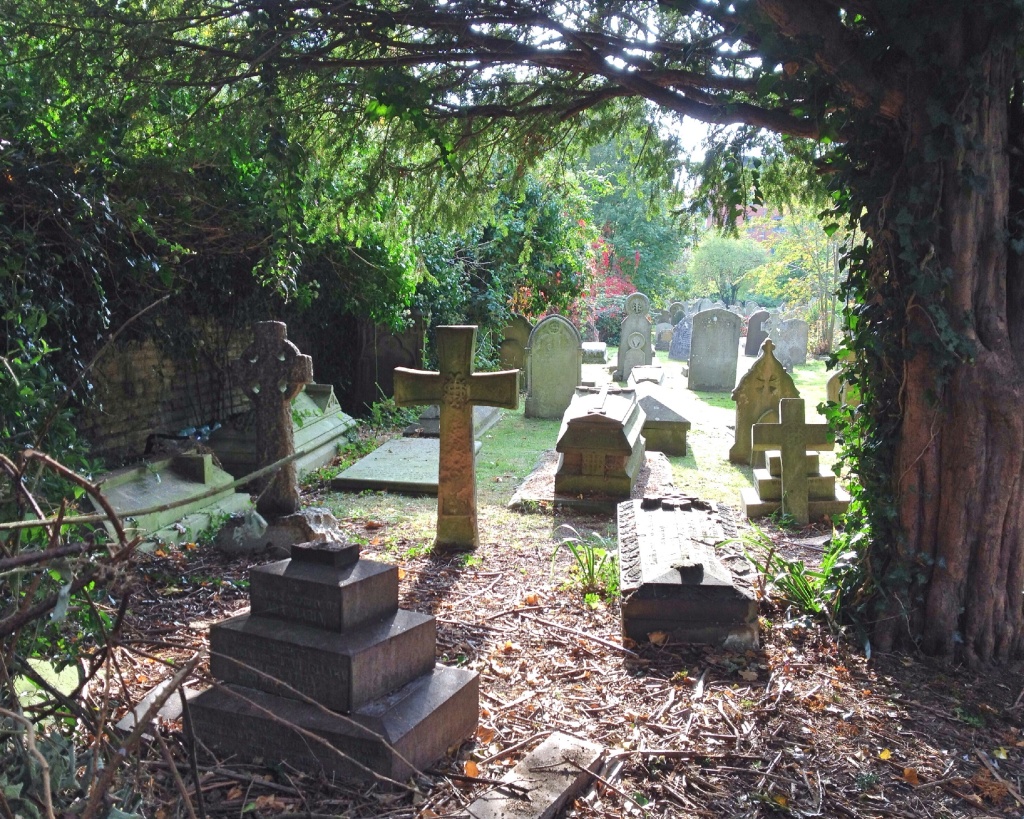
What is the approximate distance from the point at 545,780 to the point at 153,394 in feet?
22.5

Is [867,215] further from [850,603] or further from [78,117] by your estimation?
[78,117]

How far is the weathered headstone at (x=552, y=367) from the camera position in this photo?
13.3m

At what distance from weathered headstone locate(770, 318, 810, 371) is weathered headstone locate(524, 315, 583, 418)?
36.7ft

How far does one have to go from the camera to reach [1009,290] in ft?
13.3

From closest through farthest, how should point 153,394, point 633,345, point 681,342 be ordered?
point 153,394 < point 633,345 < point 681,342

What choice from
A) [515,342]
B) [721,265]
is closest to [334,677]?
[515,342]

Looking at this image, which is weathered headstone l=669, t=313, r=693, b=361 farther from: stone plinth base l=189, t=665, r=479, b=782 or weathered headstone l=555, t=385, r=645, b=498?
stone plinth base l=189, t=665, r=479, b=782

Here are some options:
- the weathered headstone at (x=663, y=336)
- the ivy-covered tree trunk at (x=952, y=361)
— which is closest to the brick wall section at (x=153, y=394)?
the ivy-covered tree trunk at (x=952, y=361)

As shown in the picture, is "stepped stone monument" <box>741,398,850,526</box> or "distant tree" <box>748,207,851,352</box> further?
"distant tree" <box>748,207,851,352</box>

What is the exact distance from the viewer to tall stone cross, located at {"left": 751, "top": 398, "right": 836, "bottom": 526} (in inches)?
291

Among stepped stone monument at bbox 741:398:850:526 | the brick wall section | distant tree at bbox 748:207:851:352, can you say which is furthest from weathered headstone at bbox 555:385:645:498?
distant tree at bbox 748:207:851:352

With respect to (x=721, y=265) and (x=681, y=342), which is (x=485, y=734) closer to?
(x=681, y=342)

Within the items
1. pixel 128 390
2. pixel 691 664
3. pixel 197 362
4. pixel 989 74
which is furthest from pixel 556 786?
pixel 197 362

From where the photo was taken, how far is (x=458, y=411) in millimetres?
6512
